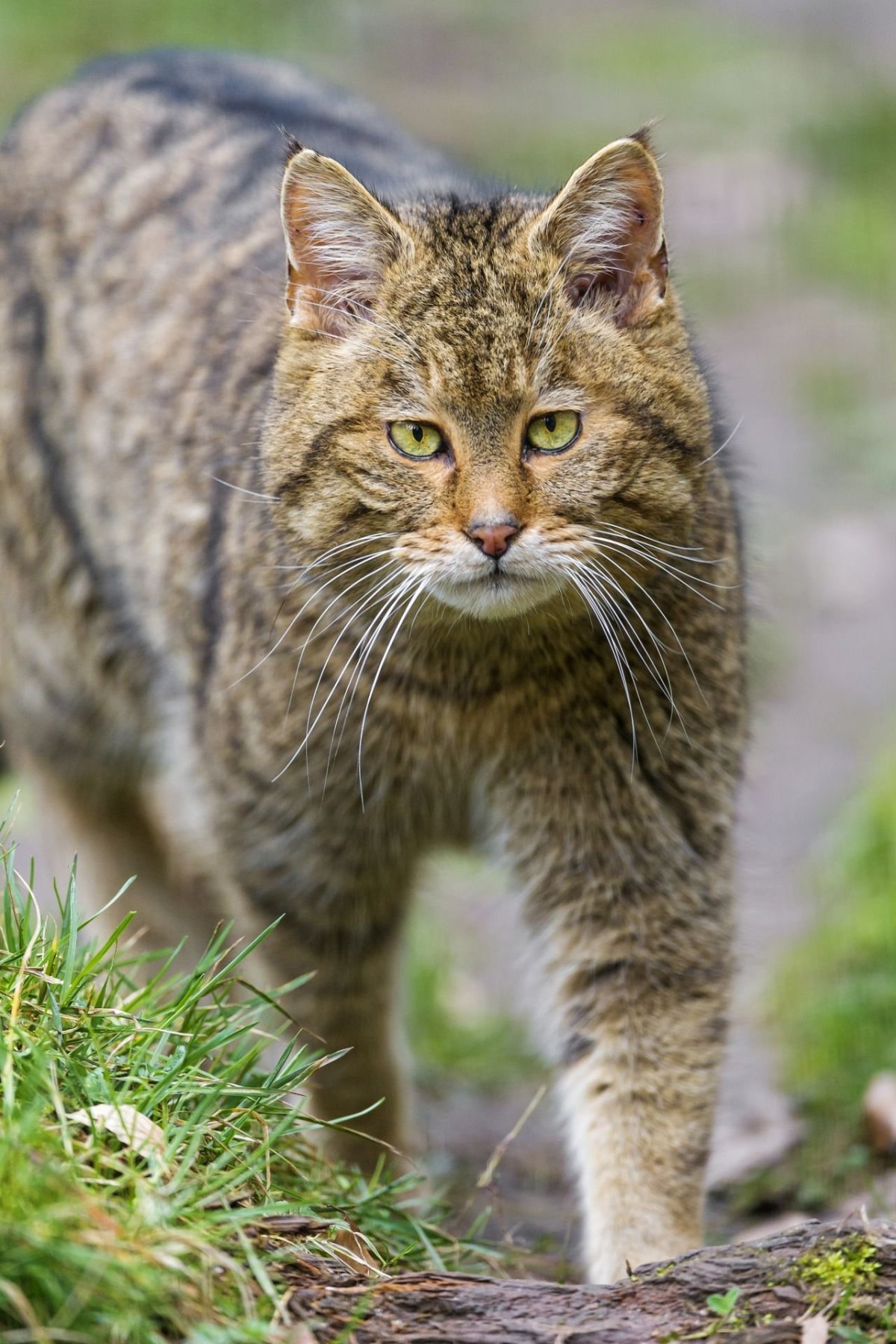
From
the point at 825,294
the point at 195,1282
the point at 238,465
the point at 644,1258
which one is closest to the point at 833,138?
the point at 825,294

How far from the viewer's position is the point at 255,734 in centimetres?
361

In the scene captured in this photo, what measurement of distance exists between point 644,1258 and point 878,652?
15.2 feet

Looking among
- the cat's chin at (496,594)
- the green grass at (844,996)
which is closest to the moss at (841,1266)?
the cat's chin at (496,594)

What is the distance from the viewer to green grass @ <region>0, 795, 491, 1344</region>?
2125mm

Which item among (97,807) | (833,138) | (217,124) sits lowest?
(97,807)

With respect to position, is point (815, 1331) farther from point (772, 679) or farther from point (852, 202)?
point (852, 202)

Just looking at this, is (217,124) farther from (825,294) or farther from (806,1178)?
(825,294)

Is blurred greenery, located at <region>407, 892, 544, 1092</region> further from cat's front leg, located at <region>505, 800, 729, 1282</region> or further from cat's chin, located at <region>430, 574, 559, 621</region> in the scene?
cat's chin, located at <region>430, 574, 559, 621</region>

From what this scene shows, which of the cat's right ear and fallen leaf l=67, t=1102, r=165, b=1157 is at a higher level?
the cat's right ear

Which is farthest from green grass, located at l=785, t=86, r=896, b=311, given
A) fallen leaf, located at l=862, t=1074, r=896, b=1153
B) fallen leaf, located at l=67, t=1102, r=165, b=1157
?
fallen leaf, located at l=67, t=1102, r=165, b=1157

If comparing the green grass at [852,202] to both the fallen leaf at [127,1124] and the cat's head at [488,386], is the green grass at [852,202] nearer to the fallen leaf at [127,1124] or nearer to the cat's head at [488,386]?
the cat's head at [488,386]

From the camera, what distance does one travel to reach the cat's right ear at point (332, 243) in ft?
10.1

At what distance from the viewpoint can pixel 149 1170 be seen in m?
2.42

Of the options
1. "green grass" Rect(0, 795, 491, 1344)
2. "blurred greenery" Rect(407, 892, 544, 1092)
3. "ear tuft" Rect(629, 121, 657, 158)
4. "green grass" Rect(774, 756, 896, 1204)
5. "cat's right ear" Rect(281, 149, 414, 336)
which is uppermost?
"ear tuft" Rect(629, 121, 657, 158)
